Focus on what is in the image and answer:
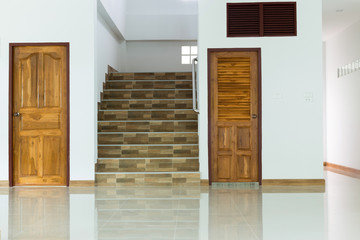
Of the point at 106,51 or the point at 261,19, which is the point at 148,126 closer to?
the point at 106,51

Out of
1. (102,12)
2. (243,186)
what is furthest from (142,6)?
(243,186)

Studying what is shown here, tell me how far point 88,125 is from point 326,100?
19.2ft

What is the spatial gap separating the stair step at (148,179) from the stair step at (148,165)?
161mm

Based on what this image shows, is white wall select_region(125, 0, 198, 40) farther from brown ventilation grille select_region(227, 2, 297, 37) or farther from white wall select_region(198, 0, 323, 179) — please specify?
white wall select_region(198, 0, 323, 179)

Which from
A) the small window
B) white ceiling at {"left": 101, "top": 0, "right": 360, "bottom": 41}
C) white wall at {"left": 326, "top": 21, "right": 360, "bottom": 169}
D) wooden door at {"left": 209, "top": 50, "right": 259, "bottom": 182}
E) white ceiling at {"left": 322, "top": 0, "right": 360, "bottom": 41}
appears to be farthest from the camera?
the small window

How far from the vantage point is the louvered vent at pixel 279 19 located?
22.3ft

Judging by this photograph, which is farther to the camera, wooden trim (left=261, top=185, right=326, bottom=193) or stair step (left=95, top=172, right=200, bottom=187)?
stair step (left=95, top=172, right=200, bottom=187)

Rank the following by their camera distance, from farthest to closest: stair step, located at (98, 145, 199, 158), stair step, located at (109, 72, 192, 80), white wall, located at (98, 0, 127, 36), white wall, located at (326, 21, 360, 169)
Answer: stair step, located at (109, 72, 192, 80)
white wall, located at (326, 21, 360, 169)
white wall, located at (98, 0, 127, 36)
stair step, located at (98, 145, 199, 158)

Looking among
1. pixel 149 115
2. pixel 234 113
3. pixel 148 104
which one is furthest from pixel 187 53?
pixel 234 113

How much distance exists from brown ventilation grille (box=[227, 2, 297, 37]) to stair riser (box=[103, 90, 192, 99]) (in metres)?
2.21

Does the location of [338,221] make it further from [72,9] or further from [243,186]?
[72,9]

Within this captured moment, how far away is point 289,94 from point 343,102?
9.50ft

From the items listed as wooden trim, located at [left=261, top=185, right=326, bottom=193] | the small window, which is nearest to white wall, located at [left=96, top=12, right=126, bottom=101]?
the small window

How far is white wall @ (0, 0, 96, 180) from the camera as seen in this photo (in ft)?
22.0
